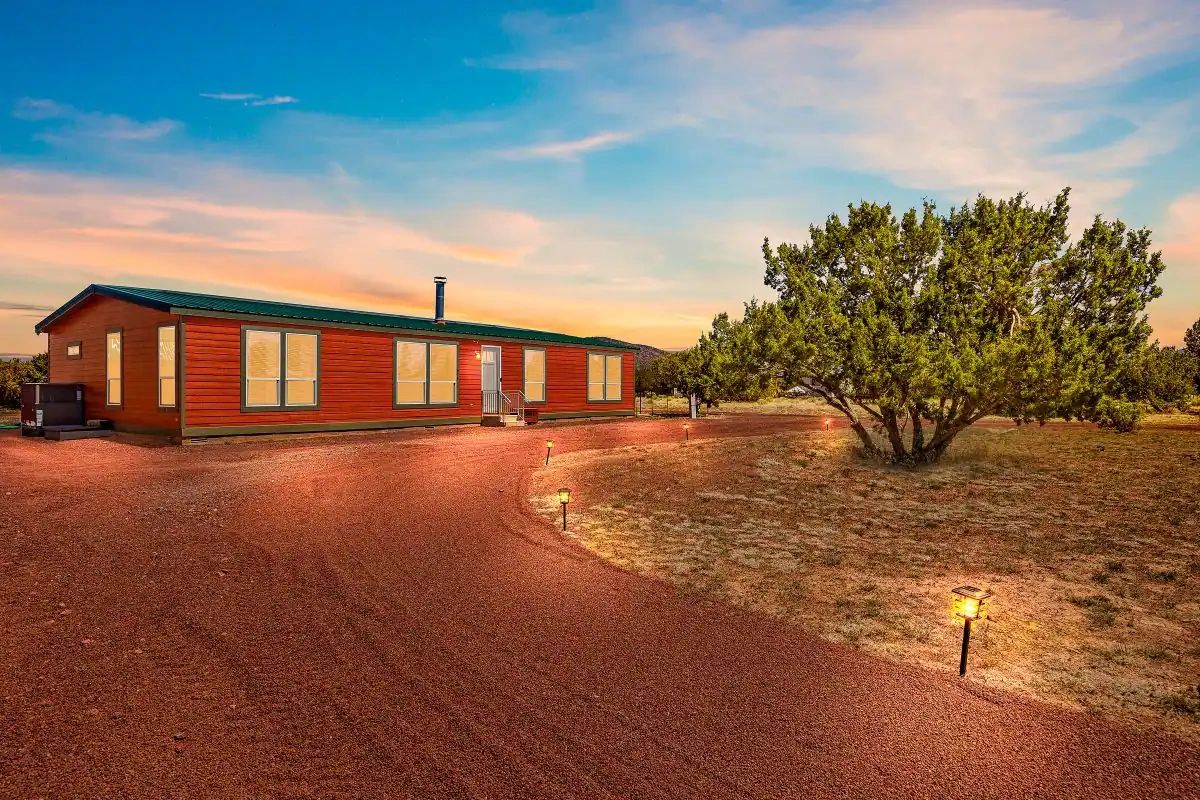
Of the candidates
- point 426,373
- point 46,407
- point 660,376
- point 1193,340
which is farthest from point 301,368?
point 1193,340

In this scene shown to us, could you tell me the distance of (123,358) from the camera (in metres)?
18.2

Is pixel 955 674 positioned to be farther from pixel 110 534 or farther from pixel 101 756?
pixel 110 534

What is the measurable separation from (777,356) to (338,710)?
10401mm

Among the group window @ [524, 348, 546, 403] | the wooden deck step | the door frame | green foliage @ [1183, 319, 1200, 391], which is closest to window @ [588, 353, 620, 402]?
window @ [524, 348, 546, 403]

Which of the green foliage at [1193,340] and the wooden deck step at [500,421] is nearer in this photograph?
the wooden deck step at [500,421]

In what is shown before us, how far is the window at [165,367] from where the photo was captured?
16.9m

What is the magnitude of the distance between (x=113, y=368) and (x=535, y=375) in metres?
13.9

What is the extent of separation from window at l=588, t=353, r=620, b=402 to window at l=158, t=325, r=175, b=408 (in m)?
16.0

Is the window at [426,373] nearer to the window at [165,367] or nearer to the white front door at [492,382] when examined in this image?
the white front door at [492,382]

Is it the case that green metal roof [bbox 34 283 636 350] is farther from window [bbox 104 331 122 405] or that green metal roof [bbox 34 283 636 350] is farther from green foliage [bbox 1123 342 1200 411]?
green foliage [bbox 1123 342 1200 411]

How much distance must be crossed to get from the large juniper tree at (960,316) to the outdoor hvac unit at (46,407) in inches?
738

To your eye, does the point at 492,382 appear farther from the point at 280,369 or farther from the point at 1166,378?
the point at 1166,378

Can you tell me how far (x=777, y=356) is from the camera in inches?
489

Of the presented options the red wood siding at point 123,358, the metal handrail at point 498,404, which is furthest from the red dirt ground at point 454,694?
the metal handrail at point 498,404
